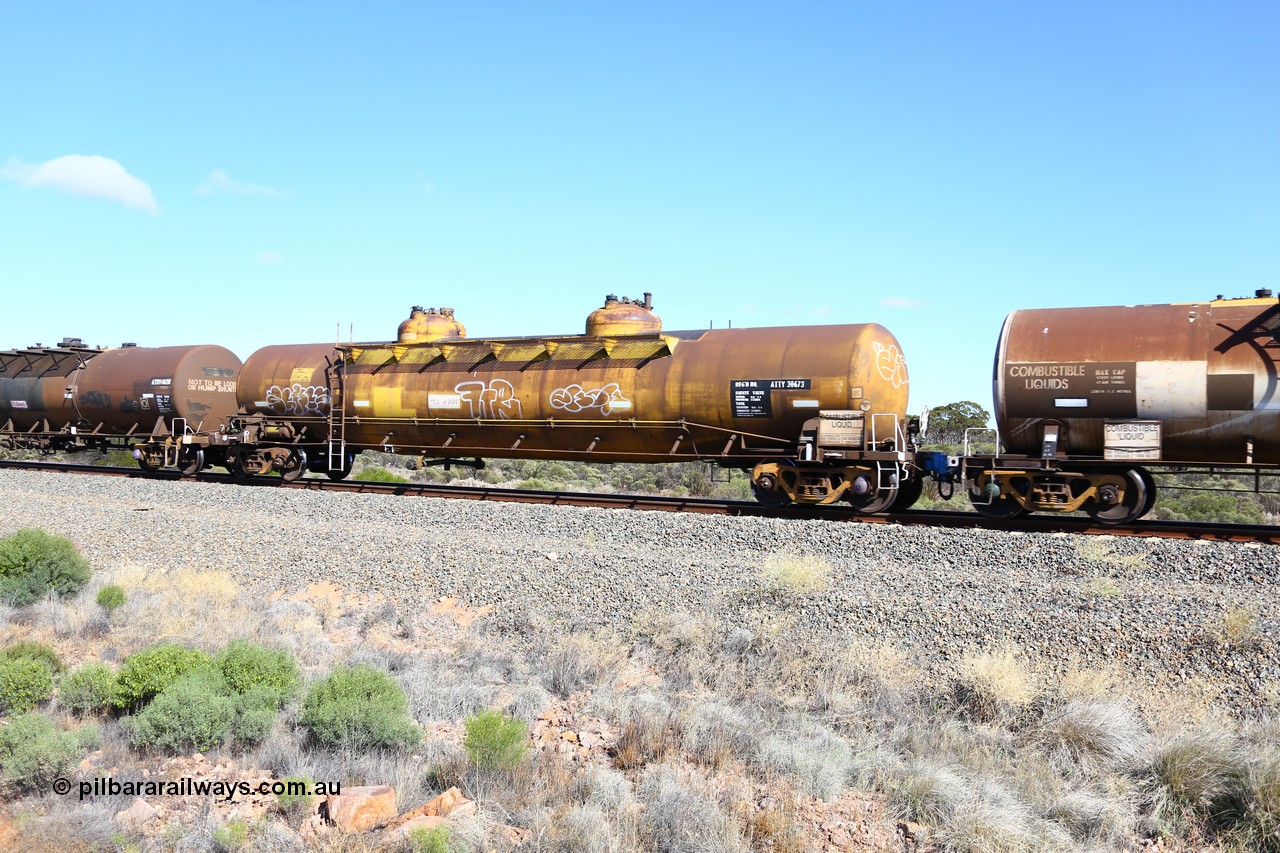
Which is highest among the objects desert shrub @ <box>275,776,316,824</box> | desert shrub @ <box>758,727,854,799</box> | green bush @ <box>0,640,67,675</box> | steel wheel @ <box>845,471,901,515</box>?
steel wheel @ <box>845,471,901,515</box>

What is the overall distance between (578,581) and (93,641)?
5.29 metres

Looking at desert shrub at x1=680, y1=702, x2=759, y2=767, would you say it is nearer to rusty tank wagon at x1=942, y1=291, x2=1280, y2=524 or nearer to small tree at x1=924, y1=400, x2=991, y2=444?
rusty tank wagon at x1=942, y1=291, x2=1280, y2=524

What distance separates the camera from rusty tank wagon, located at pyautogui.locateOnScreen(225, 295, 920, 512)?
50.3 feet

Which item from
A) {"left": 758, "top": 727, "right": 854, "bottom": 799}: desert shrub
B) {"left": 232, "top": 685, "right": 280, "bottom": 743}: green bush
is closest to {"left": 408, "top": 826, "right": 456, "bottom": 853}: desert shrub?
{"left": 232, "top": 685, "right": 280, "bottom": 743}: green bush

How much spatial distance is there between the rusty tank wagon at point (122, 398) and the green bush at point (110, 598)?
13777 mm

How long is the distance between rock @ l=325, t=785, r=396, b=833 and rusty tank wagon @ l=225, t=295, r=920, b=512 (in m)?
10.5

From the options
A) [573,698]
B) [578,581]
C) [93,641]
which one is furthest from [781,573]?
[93,641]

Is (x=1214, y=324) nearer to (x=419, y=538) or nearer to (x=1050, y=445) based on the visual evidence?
(x=1050, y=445)

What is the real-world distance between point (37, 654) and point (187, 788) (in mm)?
3202

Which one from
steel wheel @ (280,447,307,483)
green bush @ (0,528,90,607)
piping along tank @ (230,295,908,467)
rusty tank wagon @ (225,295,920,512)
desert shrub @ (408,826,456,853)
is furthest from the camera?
steel wheel @ (280,447,307,483)

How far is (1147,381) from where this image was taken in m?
13.2

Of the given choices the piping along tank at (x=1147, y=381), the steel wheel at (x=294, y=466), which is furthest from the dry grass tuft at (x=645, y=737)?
the steel wheel at (x=294, y=466)

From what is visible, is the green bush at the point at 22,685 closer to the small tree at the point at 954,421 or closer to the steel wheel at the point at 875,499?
the steel wheel at the point at 875,499

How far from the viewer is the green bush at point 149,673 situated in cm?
751
